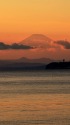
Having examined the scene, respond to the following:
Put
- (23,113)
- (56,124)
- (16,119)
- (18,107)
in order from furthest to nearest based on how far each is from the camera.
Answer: (18,107)
(23,113)
(16,119)
(56,124)

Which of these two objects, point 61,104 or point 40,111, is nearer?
point 40,111

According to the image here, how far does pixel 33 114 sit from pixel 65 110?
370 centimetres

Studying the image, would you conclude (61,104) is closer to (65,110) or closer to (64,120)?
(65,110)

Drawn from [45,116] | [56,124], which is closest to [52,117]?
[45,116]

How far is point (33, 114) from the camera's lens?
49.5 metres

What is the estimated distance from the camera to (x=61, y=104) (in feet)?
192

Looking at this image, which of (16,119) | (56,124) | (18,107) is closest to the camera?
(56,124)

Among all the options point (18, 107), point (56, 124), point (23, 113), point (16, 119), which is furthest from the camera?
point (18, 107)

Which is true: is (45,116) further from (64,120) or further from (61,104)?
(61,104)

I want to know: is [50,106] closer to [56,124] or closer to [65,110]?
[65,110]

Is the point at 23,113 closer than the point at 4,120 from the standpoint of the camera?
No

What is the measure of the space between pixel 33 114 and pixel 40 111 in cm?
232

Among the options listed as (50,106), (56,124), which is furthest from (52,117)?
(50,106)

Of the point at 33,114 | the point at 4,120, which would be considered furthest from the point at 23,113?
the point at 4,120
